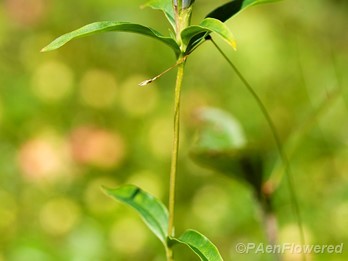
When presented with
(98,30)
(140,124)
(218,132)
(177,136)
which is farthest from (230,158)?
(140,124)

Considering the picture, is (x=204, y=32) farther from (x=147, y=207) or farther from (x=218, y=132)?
(x=218, y=132)

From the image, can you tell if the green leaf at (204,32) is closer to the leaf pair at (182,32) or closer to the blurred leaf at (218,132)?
the leaf pair at (182,32)

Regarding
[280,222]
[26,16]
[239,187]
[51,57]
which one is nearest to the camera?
[280,222]

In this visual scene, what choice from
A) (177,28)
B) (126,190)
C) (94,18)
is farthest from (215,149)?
(94,18)

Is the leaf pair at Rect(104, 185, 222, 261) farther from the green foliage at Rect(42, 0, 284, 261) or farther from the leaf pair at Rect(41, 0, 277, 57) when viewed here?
the leaf pair at Rect(41, 0, 277, 57)

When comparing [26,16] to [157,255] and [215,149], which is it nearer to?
[157,255]
